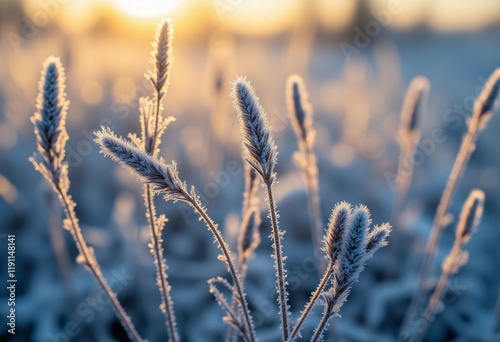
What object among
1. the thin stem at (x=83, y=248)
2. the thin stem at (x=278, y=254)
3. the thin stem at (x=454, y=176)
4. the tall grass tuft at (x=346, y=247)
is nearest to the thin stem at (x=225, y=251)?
the thin stem at (x=278, y=254)

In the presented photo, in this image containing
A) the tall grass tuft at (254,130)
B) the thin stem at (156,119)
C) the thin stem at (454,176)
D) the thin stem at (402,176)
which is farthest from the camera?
the thin stem at (402,176)

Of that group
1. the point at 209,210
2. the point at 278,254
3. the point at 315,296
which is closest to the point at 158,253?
the point at 278,254

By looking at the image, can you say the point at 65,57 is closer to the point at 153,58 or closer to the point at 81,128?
the point at 81,128

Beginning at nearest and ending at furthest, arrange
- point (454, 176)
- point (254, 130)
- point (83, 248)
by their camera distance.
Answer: point (254, 130), point (83, 248), point (454, 176)

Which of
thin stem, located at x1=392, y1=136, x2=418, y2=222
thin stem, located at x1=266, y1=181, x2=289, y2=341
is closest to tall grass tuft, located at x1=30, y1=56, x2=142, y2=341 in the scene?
thin stem, located at x1=266, y1=181, x2=289, y2=341

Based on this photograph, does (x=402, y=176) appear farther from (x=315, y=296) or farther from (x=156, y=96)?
(x=156, y=96)

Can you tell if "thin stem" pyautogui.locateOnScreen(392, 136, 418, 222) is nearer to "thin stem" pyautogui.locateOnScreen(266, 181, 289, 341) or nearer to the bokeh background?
the bokeh background

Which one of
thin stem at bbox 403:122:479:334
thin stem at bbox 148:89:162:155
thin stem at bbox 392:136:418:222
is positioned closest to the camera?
thin stem at bbox 148:89:162:155

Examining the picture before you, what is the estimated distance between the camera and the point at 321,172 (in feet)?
14.0

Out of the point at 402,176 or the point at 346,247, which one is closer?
the point at 346,247

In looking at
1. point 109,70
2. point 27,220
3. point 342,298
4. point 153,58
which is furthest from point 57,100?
point 109,70

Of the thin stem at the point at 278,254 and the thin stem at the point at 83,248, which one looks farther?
the thin stem at the point at 83,248

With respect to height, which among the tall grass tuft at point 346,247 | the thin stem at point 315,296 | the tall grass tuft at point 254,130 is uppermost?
the tall grass tuft at point 254,130

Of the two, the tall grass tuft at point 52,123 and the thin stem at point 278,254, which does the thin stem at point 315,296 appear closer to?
the thin stem at point 278,254
